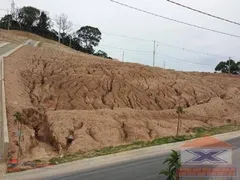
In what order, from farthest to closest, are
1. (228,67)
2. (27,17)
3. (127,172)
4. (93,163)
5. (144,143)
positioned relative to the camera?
(27,17)
(228,67)
(144,143)
(93,163)
(127,172)

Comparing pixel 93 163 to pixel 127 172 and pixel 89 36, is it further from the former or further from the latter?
pixel 89 36

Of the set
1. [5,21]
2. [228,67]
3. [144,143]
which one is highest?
[5,21]

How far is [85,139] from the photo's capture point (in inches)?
949

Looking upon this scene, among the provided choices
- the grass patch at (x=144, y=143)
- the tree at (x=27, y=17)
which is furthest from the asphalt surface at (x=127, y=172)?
the tree at (x=27, y=17)

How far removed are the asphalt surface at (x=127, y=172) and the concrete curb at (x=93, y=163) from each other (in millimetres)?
656

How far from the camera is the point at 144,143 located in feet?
76.9

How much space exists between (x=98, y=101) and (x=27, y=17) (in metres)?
80.3

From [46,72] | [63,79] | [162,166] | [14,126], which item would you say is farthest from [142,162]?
[46,72]

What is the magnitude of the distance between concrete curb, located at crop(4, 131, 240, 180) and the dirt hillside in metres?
3.62

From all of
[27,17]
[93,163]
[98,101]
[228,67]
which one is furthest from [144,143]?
[27,17]

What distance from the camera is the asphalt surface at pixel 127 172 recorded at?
1466 cm

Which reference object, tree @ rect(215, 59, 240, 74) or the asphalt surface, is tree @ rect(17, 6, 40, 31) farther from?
the asphalt surface

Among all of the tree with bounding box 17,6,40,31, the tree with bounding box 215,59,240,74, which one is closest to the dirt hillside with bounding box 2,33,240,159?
the tree with bounding box 215,59,240,74

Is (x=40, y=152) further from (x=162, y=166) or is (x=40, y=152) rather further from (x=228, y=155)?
(x=228, y=155)
